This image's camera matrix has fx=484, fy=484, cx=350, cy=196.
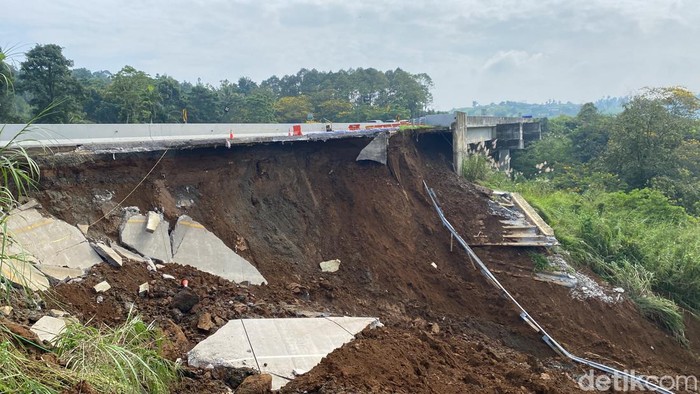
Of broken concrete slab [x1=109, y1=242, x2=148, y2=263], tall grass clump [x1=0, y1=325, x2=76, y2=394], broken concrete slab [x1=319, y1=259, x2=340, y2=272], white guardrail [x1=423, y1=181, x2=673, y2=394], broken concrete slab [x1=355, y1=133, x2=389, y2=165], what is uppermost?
broken concrete slab [x1=355, y1=133, x2=389, y2=165]

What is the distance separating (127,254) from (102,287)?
3.35 ft

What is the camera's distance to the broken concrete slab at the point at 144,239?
7.09m

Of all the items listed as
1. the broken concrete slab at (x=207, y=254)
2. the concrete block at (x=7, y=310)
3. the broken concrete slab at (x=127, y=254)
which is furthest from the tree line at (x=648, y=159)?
the concrete block at (x=7, y=310)

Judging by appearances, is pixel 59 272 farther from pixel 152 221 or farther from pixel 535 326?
pixel 535 326

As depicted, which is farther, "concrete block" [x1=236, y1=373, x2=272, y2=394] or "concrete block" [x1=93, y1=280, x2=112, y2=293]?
"concrete block" [x1=93, y1=280, x2=112, y2=293]

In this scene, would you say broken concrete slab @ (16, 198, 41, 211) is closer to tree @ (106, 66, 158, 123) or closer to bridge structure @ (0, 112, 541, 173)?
bridge structure @ (0, 112, 541, 173)

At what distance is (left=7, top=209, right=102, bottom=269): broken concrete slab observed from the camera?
602cm

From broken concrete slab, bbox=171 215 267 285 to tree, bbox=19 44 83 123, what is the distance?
1476cm

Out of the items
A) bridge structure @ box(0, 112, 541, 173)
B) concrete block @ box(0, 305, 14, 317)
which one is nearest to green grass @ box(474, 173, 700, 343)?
bridge structure @ box(0, 112, 541, 173)

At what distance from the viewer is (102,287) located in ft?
19.2

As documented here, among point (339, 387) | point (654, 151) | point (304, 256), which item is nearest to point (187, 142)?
point (304, 256)

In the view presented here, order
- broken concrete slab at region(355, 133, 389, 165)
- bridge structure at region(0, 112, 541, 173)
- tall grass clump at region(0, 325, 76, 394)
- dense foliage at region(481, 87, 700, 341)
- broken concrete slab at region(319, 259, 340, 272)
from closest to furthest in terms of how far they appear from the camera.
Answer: tall grass clump at region(0, 325, 76, 394)
bridge structure at region(0, 112, 541, 173)
broken concrete slab at region(319, 259, 340, 272)
dense foliage at region(481, 87, 700, 341)
broken concrete slab at region(355, 133, 389, 165)

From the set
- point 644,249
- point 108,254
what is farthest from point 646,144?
point 108,254

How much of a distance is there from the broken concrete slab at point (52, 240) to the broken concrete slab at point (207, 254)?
52.3 inches
